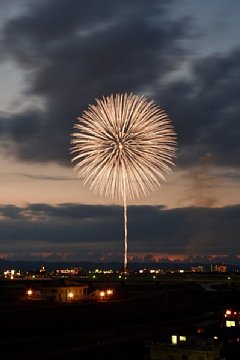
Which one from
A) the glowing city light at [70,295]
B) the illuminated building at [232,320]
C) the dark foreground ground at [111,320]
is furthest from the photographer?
the glowing city light at [70,295]

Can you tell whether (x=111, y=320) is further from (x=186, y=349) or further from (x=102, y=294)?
(x=186, y=349)

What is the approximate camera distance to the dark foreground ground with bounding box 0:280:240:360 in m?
76.4

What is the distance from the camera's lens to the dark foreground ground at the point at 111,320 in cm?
7644

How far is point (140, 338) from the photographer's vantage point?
Answer: 84.4m

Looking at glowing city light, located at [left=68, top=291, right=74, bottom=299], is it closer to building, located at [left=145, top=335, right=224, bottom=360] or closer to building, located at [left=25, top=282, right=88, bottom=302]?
building, located at [left=25, top=282, right=88, bottom=302]

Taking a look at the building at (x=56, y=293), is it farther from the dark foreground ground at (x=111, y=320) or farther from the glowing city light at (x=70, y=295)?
the dark foreground ground at (x=111, y=320)

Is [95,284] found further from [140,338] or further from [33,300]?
[140,338]

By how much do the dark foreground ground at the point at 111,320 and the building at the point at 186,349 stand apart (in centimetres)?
1162

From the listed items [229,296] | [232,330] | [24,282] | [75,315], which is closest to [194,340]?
[232,330]

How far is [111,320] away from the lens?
105 meters

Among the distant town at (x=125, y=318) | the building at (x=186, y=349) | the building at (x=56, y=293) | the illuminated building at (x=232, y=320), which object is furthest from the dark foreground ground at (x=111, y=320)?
the building at (x=186, y=349)

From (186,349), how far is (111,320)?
47257 millimetres

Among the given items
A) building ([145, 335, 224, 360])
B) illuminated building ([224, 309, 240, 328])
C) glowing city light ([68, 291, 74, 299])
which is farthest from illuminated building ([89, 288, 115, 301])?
building ([145, 335, 224, 360])

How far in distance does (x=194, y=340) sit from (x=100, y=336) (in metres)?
29.0
